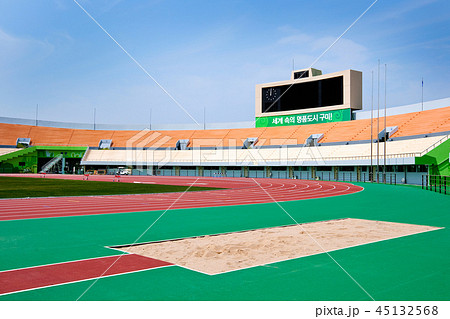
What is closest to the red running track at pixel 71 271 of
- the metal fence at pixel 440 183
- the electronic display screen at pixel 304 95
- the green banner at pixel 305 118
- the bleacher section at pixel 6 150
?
the metal fence at pixel 440 183

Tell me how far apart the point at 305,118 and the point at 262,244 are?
55011mm

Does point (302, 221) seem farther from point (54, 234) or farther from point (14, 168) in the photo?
point (14, 168)

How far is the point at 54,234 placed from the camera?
1015 centimetres

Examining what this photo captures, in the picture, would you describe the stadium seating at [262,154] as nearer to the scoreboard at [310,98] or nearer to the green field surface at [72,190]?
the scoreboard at [310,98]

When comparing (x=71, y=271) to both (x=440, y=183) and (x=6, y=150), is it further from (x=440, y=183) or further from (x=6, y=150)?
(x=6, y=150)

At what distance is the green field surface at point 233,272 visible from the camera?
17.2 feet

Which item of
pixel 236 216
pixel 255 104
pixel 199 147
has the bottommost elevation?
pixel 236 216

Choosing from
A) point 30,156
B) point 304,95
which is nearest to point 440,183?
point 304,95

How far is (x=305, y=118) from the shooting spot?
61.9 meters

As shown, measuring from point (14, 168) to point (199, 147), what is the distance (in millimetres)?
31449

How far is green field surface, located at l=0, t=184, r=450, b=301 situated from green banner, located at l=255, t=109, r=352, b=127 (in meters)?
47.8

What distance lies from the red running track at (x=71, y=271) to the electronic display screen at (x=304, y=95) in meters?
53.9

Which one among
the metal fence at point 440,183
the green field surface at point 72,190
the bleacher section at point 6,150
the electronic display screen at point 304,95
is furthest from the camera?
the bleacher section at point 6,150

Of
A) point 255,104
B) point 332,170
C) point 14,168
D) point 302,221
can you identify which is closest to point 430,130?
point 332,170
